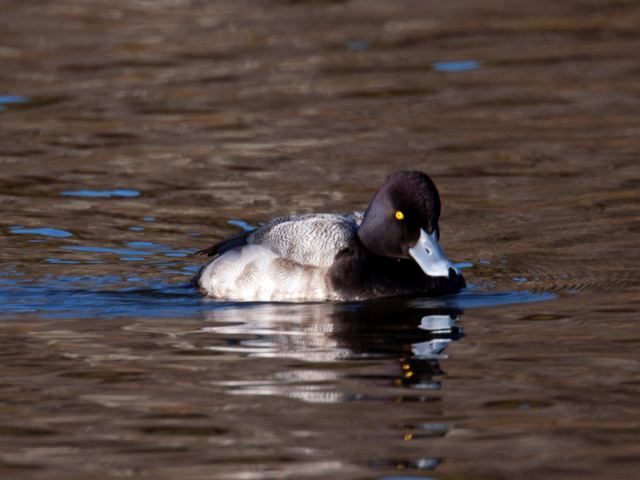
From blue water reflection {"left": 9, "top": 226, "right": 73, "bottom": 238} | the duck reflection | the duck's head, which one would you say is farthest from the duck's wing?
blue water reflection {"left": 9, "top": 226, "right": 73, "bottom": 238}

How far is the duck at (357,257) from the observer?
9.52 metres

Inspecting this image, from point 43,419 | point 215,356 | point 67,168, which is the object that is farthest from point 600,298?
point 67,168

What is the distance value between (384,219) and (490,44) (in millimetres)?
9438

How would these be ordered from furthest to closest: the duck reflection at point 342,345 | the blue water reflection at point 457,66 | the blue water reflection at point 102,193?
the blue water reflection at point 457,66 → the blue water reflection at point 102,193 → the duck reflection at point 342,345

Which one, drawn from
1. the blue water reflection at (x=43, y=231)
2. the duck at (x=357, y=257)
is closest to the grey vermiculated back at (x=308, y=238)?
the duck at (x=357, y=257)

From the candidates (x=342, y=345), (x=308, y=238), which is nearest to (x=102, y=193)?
(x=308, y=238)

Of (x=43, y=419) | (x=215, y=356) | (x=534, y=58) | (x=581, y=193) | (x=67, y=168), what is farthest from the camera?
(x=534, y=58)

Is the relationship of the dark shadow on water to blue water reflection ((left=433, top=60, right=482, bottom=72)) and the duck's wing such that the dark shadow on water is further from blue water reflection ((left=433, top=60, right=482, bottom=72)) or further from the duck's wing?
blue water reflection ((left=433, top=60, right=482, bottom=72))

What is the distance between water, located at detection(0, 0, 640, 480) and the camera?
675 centimetres

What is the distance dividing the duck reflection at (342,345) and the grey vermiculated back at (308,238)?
34cm

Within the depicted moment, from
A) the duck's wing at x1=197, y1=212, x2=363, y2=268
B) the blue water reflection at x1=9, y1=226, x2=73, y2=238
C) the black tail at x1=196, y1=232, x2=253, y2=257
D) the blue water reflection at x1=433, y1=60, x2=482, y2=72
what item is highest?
the duck's wing at x1=197, y1=212, x2=363, y2=268

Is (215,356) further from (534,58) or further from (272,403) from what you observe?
(534,58)

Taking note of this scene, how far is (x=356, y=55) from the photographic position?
18266mm

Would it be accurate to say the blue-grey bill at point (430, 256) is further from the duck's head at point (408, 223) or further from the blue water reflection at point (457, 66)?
the blue water reflection at point (457, 66)
